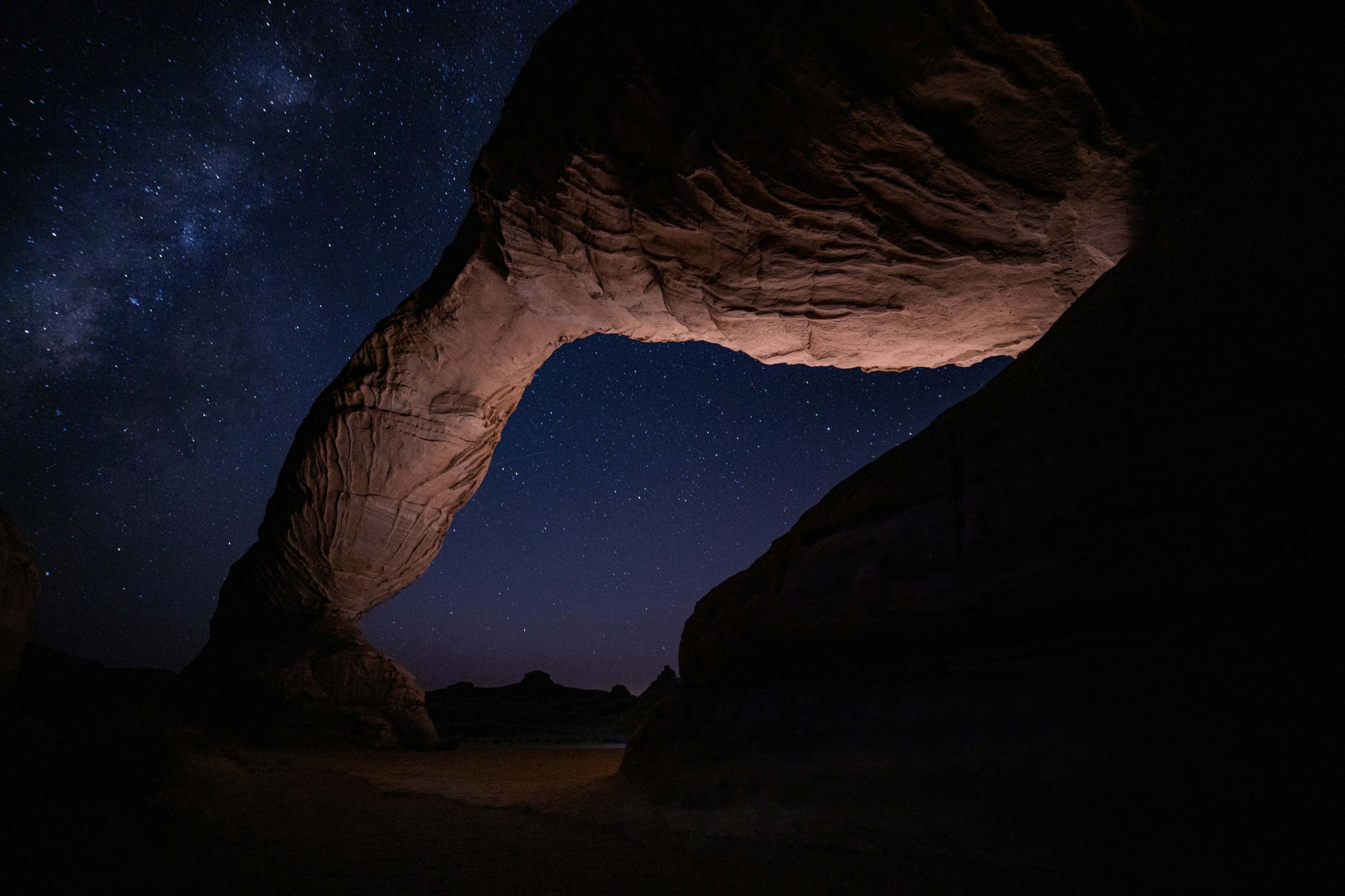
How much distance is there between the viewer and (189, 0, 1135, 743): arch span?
10.2 feet

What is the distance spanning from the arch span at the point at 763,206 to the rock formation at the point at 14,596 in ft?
12.2

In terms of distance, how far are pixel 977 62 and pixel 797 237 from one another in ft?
4.63

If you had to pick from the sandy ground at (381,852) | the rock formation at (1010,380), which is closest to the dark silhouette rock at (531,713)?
the sandy ground at (381,852)

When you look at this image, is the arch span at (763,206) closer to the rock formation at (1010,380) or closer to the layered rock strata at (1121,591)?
the rock formation at (1010,380)

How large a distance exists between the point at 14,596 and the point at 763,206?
15.9 feet

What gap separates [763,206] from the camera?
395cm

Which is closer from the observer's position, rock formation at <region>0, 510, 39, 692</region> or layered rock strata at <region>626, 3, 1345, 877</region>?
layered rock strata at <region>626, 3, 1345, 877</region>

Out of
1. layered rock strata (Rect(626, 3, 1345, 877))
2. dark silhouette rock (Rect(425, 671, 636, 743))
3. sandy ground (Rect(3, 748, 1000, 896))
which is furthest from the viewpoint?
dark silhouette rock (Rect(425, 671, 636, 743))

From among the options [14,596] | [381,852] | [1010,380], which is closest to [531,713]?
[14,596]

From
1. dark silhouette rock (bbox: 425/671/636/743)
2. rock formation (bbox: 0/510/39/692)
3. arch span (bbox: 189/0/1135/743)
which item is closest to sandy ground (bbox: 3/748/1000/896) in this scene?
rock formation (bbox: 0/510/39/692)

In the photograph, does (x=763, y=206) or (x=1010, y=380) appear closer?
(x=1010, y=380)

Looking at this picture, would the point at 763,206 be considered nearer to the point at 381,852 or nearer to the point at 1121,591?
the point at 1121,591

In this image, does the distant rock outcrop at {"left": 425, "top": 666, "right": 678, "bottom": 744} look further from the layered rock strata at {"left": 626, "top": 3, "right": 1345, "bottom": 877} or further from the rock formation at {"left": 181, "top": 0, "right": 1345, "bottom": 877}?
the layered rock strata at {"left": 626, "top": 3, "right": 1345, "bottom": 877}

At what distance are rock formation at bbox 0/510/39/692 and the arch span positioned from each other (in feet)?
12.2
